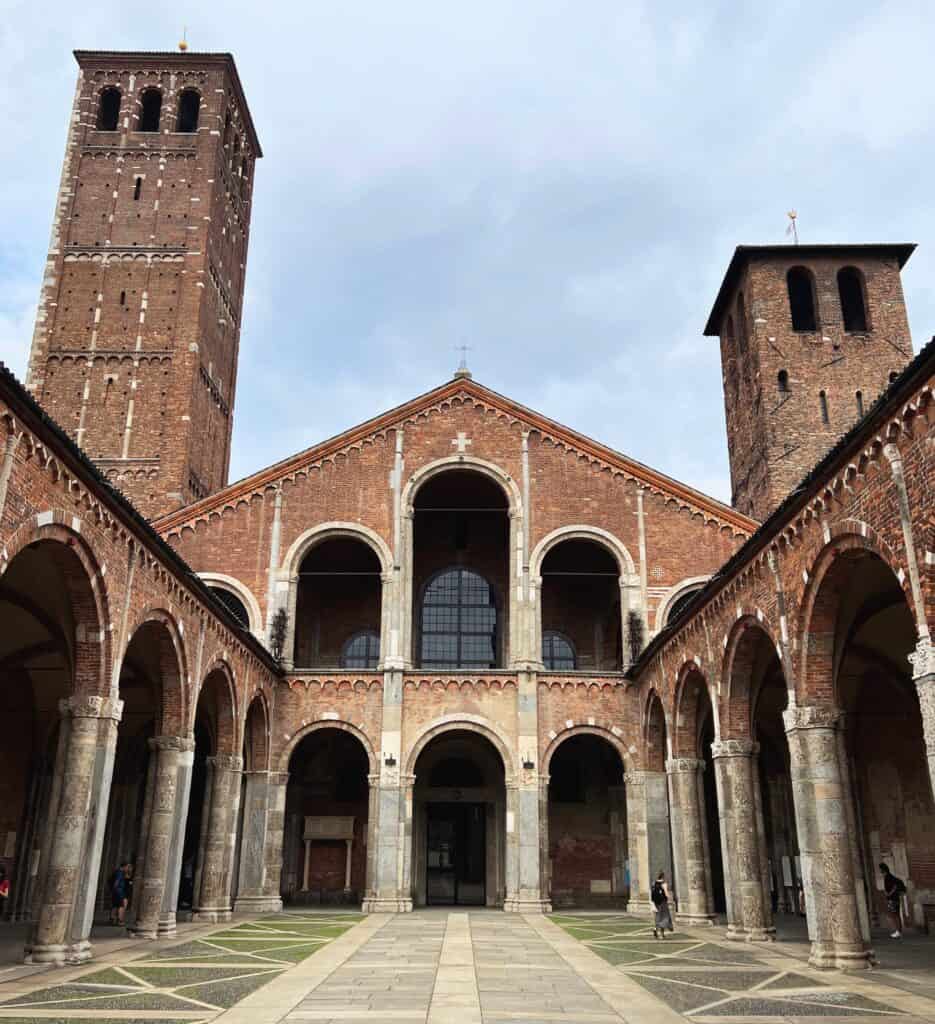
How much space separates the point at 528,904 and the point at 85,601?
15461mm

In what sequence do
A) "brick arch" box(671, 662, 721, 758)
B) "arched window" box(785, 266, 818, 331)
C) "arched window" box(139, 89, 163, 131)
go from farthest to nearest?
"arched window" box(139, 89, 163, 131), "arched window" box(785, 266, 818, 331), "brick arch" box(671, 662, 721, 758)

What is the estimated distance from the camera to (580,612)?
3247 centimetres

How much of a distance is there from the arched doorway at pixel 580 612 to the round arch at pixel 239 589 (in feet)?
30.1

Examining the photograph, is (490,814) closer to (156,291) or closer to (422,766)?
(422,766)

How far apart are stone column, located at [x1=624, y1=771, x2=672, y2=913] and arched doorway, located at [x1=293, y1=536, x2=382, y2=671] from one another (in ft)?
31.5

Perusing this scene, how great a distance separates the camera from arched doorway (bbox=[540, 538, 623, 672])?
31.9 meters

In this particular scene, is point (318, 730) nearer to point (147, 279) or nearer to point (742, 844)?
point (742, 844)

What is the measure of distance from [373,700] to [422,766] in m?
3.69

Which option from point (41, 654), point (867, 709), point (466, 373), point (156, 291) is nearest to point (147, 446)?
point (156, 291)

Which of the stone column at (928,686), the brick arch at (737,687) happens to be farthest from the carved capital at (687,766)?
the stone column at (928,686)

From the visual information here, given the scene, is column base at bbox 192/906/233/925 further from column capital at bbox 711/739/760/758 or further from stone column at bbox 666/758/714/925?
column capital at bbox 711/739/760/758

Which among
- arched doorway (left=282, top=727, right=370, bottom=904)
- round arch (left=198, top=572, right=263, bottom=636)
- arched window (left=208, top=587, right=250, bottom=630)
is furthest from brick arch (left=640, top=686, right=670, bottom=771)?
arched window (left=208, top=587, right=250, bottom=630)

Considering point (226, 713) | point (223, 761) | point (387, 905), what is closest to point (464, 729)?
point (387, 905)

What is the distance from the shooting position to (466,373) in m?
31.9
